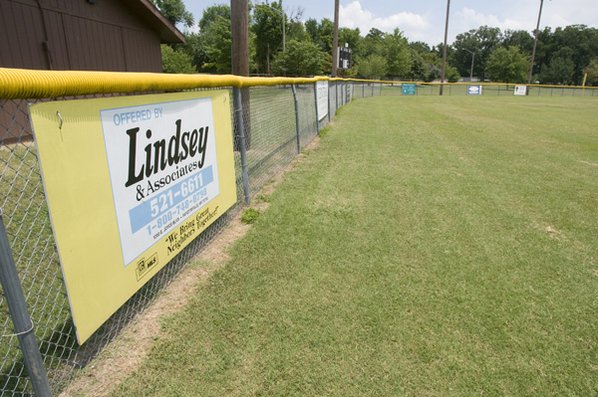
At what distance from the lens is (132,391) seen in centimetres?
214

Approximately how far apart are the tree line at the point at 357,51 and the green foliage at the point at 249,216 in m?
41.1

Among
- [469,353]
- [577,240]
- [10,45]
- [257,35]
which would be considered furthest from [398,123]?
[257,35]

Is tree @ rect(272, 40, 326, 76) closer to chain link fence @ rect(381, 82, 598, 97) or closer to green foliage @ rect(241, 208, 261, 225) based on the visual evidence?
chain link fence @ rect(381, 82, 598, 97)

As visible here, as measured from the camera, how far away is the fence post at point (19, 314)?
5.12ft

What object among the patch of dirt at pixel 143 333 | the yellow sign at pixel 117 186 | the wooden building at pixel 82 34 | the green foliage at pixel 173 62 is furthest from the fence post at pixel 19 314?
the green foliage at pixel 173 62

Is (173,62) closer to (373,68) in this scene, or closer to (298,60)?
(298,60)

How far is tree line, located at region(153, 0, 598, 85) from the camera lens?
179 feet

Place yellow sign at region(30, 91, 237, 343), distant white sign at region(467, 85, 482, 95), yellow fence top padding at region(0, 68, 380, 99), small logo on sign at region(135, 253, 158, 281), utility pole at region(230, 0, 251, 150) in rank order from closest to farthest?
1. yellow fence top padding at region(0, 68, 380, 99)
2. yellow sign at region(30, 91, 237, 343)
3. small logo on sign at region(135, 253, 158, 281)
4. utility pole at region(230, 0, 251, 150)
5. distant white sign at region(467, 85, 482, 95)

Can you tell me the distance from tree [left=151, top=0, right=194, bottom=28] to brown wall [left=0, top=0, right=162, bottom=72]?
206ft

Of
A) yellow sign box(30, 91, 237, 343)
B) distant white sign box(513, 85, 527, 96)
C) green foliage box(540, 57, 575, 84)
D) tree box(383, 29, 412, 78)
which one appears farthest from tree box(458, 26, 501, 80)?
yellow sign box(30, 91, 237, 343)

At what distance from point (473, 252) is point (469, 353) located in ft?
5.25

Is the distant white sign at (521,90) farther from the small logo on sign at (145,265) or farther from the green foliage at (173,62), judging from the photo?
the small logo on sign at (145,265)

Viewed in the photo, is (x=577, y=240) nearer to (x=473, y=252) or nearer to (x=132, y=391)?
(x=473, y=252)

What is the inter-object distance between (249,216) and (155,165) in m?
2.04
